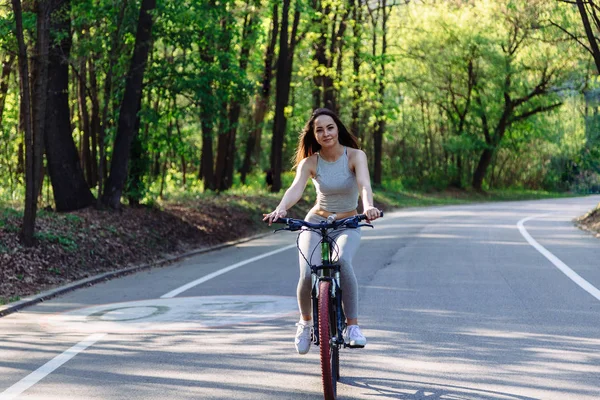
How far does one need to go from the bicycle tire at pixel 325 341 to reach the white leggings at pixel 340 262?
0.93ft

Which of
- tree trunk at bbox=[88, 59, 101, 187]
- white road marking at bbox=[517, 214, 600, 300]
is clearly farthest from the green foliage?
white road marking at bbox=[517, 214, 600, 300]

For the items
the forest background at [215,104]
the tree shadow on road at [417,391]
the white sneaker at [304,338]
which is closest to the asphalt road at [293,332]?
the tree shadow on road at [417,391]

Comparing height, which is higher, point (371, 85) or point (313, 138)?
point (371, 85)

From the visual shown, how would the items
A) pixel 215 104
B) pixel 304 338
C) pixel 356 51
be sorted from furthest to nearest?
pixel 356 51, pixel 215 104, pixel 304 338

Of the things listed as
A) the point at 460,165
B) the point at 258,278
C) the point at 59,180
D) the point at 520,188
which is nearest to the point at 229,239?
the point at 59,180

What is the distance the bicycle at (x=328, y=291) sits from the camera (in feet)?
20.5

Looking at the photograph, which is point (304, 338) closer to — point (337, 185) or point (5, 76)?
point (337, 185)

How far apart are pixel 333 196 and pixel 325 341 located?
1.24 m

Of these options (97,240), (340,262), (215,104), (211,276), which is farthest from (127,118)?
(340,262)

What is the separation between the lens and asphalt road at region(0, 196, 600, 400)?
668cm

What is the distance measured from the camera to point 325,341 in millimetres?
6121

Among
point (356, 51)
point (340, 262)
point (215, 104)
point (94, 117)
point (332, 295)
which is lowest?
point (332, 295)

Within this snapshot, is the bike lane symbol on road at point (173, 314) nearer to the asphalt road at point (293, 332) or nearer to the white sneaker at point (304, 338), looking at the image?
the asphalt road at point (293, 332)

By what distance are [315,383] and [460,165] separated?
5606 centimetres
